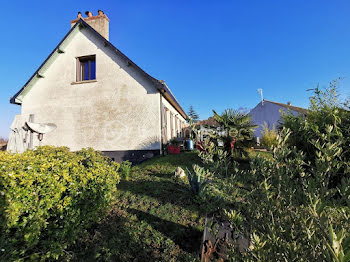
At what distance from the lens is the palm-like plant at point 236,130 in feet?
20.9

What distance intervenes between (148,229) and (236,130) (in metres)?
4.81

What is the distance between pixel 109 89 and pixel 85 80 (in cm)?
200

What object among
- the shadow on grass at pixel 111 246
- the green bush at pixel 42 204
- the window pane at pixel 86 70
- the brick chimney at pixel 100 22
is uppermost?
the brick chimney at pixel 100 22

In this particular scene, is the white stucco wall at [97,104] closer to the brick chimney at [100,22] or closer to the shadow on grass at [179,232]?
the brick chimney at [100,22]

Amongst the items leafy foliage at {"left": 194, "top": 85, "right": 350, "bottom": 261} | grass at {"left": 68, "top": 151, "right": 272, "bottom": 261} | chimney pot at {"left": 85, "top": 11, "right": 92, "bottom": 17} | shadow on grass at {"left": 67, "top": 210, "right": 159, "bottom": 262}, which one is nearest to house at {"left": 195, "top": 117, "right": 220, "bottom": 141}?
leafy foliage at {"left": 194, "top": 85, "right": 350, "bottom": 261}

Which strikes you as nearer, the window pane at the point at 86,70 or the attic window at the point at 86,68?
the attic window at the point at 86,68

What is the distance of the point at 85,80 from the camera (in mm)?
10094

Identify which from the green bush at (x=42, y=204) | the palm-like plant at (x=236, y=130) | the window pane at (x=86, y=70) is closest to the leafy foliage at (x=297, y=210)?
the green bush at (x=42, y=204)

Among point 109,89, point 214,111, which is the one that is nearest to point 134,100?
point 109,89

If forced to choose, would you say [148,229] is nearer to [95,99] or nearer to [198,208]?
[198,208]

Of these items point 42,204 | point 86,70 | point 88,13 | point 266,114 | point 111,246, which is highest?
point 88,13

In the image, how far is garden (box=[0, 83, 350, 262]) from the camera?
101 centimetres

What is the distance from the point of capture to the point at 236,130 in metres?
6.37

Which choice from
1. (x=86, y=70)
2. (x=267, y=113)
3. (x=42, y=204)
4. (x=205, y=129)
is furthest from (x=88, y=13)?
(x=267, y=113)
